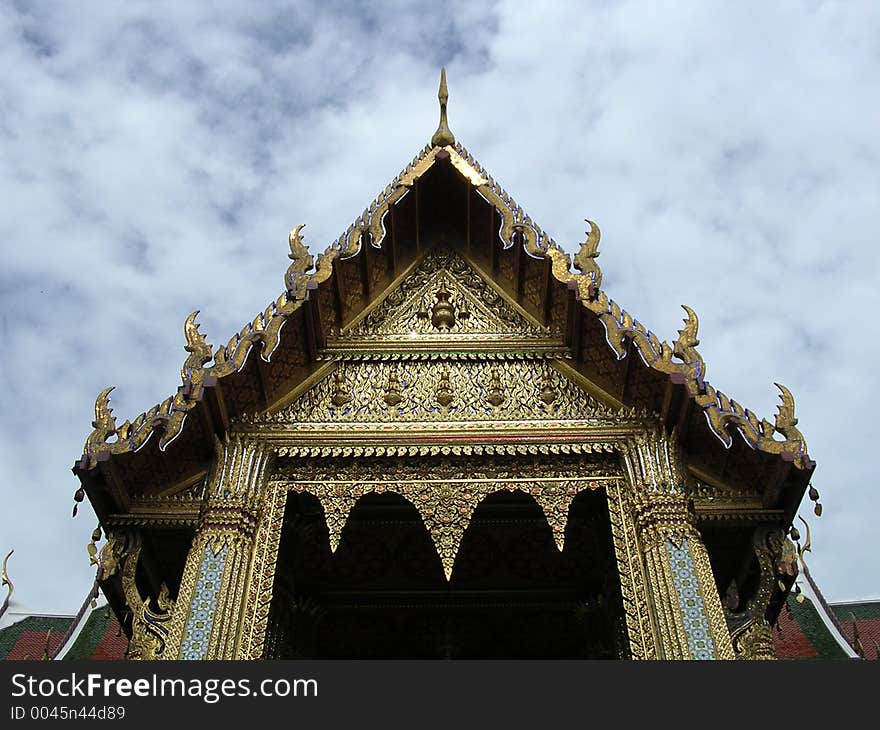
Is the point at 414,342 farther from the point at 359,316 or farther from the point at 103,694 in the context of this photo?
the point at 103,694

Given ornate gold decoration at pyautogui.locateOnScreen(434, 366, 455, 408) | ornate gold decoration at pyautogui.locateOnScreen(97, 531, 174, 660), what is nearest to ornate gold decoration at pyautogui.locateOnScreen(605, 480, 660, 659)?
ornate gold decoration at pyautogui.locateOnScreen(434, 366, 455, 408)

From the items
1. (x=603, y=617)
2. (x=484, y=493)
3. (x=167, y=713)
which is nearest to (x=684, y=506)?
(x=484, y=493)

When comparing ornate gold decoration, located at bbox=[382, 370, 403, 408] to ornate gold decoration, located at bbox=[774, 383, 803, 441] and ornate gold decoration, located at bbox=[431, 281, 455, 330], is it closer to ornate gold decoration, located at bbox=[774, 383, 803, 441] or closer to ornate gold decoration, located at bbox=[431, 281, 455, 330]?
ornate gold decoration, located at bbox=[431, 281, 455, 330]

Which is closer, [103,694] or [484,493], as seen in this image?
[103,694]

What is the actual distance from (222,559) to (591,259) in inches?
139

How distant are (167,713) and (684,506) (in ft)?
12.5

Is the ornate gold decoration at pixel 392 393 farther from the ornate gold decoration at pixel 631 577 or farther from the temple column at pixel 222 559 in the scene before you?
the ornate gold decoration at pixel 631 577

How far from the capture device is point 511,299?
27.6ft

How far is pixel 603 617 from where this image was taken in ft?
28.2

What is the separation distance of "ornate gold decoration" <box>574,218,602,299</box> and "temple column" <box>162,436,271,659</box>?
275cm

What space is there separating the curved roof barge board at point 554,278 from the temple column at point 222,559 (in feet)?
1.69

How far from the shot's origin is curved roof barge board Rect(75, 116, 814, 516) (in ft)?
21.5

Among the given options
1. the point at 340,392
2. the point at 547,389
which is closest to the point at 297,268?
the point at 340,392

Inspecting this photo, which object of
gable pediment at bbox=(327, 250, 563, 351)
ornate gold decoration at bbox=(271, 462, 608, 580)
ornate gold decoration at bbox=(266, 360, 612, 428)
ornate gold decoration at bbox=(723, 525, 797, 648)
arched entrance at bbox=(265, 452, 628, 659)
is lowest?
ornate gold decoration at bbox=(723, 525, 797, 648)
